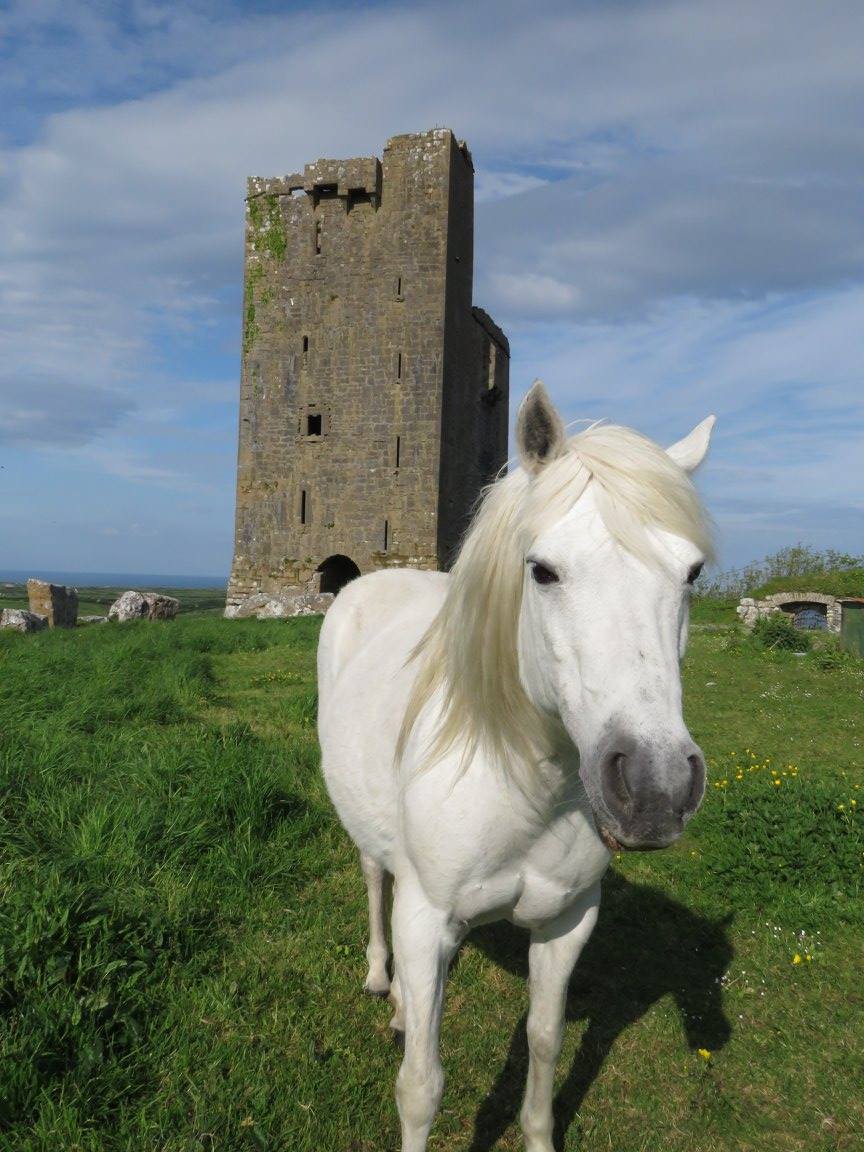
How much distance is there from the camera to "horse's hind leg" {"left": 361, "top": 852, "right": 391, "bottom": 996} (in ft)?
11.3

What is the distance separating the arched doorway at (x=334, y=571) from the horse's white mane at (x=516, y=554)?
21.7 metres

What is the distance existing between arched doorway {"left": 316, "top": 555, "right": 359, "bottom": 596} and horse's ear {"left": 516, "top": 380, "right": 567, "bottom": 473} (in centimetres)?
2197

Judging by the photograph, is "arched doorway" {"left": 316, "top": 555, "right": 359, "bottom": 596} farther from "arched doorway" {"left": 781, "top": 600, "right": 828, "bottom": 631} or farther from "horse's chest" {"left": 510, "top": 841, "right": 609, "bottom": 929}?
"horse's chest" {"left": 510, "top": 841, "right": 609, "bottom": 929}

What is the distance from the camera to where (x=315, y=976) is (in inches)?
133

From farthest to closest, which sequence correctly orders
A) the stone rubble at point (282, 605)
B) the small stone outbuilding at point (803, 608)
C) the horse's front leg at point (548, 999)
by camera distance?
the stone rubble at point (282, 605) → the small stone outbuilding at point (803, 608) → the horse's front leg at point (548, 999)

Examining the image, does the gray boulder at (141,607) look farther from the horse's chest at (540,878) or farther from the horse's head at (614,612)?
the horse's head at (614,612)

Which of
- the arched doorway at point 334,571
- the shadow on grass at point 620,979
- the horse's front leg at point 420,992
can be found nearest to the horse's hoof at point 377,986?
the shadow on grass at point 620,979

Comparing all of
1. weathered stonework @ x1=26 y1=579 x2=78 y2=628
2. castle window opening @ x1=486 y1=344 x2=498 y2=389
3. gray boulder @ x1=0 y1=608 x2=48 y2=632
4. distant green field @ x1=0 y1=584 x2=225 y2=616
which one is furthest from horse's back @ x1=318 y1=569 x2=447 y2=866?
castle window opening @ x1=486 y1=344 x2=498 y2=389

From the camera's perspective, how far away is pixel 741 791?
204 inches

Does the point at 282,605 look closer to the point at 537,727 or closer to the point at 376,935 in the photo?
the point at 376,935

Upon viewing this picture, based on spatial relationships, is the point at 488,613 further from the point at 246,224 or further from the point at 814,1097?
the point at 246,224

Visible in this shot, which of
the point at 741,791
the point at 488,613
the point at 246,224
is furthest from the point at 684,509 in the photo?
the point at 246,224

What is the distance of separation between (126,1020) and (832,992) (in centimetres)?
303

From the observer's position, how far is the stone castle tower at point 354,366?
2320cm
